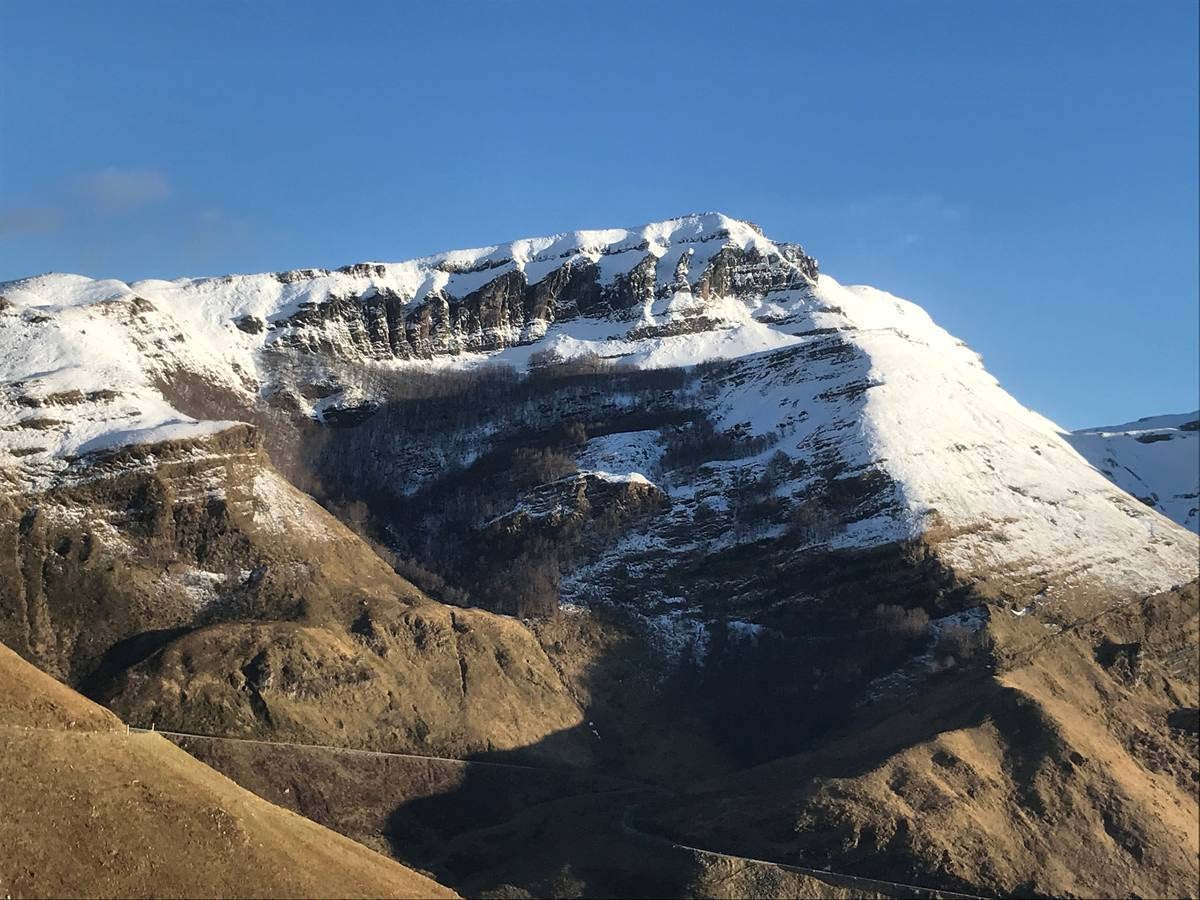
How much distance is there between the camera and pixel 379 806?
147 m

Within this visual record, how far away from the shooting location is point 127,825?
8581 cm

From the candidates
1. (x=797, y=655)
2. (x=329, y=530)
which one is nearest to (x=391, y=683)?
(x=329, y=530)

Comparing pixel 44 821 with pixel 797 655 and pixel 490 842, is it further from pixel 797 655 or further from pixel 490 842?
pixel 797 655

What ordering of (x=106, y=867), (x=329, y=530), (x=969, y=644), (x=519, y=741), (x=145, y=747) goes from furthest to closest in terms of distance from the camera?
1. (x=329, y=530)
2. (x=969, y=644)
3. (x=519, y=741)
4. (x=145, y=747)
5. (x=106, y=867)

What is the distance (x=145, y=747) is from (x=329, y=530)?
101 metres

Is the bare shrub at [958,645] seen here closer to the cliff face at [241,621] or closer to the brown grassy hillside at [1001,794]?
the brown grassy hillside at [1001,794]

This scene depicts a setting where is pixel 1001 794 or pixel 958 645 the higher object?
pixel 958 645

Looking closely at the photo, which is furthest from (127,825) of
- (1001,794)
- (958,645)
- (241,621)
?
(958,645)

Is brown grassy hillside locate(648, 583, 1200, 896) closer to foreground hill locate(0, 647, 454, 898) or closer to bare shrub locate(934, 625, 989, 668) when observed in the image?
bare shrub locate(934, 625, 989, 668)

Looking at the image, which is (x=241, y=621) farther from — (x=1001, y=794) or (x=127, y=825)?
(x=1001, y=794)

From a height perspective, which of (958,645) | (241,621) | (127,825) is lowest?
(958,645)

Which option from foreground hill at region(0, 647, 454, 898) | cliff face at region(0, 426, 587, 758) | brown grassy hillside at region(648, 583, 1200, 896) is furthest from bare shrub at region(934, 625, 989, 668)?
foreground hill at region(0, 647, 454, 898)

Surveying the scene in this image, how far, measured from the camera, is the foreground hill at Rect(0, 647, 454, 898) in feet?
269

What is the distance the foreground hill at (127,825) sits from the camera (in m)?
82.1
